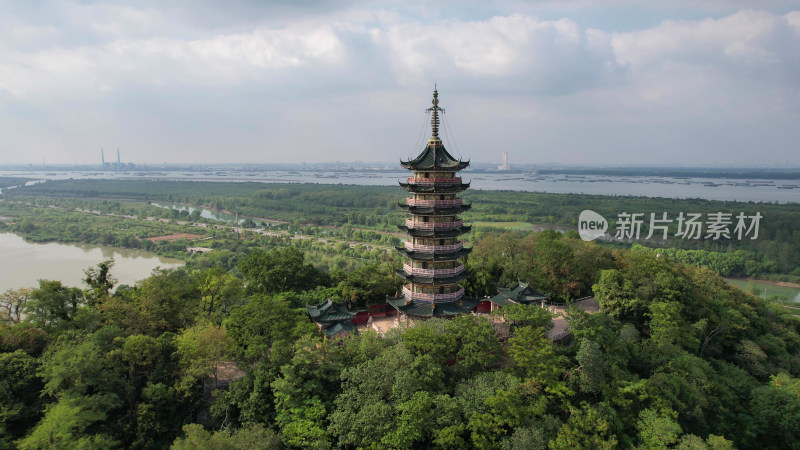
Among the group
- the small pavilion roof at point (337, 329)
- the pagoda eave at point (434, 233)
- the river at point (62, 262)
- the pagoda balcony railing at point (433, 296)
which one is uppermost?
the pagoda eave at point (434, 233)

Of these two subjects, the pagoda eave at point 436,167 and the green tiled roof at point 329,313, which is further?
the pagoda eave at point 436,167

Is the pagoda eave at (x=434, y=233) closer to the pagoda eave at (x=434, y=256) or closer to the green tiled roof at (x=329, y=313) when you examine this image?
the pagoda eave at (x=434, y=256)

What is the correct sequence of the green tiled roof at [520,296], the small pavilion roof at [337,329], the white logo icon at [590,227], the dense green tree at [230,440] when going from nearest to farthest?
1. the dense green tree at [230,440]
2. the small pavilion roof at [337,329]
3. the green tiled roof at [520,296]
4. the white logo icon at [590,227]

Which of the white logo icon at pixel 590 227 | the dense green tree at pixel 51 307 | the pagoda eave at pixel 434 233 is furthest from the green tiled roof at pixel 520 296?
the dense green tree at pixel 51 307

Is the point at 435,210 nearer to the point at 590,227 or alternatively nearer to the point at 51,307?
the point at 51,307

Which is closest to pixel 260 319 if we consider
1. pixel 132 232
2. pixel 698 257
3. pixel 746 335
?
pixel 746 335

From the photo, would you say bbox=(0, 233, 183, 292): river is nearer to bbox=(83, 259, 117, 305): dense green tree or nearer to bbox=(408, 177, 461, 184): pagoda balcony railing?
bbox=(83, 259, 117, 305): dense green tree

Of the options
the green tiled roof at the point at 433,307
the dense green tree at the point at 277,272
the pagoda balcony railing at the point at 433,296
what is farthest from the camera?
the dense green tree at the point at 277,272
